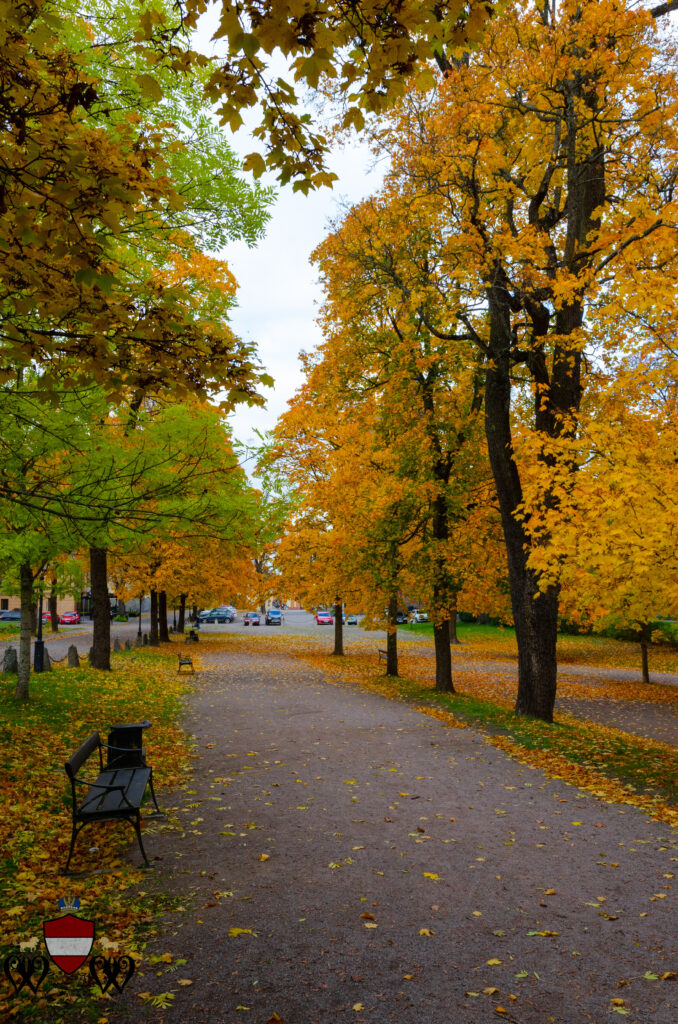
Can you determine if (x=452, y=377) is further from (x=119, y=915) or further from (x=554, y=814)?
(x=119, y=915)

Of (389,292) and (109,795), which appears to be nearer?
(109,795)

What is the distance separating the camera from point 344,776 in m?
8.01

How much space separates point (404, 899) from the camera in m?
4.61

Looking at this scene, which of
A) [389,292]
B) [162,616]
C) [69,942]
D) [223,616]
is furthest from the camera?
[223,616]

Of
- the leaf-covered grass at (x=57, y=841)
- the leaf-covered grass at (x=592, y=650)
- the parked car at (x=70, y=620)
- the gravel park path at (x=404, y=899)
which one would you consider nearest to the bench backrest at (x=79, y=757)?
the leaf-covered grass at (x=57, y=841)

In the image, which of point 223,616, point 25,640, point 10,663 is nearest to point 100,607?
point 10,663

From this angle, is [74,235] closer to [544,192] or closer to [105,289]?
[105,289]

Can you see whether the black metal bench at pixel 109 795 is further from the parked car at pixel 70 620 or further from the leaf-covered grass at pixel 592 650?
the parked car at pixel 70 620

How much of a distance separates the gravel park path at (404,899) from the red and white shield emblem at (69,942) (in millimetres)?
325

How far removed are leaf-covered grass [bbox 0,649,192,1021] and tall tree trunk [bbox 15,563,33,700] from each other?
0.89 ft

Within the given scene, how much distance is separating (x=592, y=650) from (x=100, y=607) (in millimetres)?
24735

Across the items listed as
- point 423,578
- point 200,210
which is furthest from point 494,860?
point 423,578

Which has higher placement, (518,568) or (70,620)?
(518,568)

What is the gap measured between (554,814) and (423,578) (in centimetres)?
917
